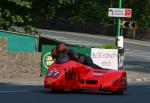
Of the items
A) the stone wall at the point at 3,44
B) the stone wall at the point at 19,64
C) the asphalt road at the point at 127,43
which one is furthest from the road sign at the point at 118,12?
the asphalt road at the point at 127,43

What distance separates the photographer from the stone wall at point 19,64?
90.7 feet

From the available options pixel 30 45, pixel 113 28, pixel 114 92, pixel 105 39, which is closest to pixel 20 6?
pixel 30 45

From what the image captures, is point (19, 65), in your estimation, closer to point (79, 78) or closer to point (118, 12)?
point (118, 12)

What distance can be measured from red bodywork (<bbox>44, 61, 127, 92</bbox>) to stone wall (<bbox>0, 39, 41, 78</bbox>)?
9343 mm

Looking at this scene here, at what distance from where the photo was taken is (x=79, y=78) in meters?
18.5

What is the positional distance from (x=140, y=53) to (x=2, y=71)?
28.3 m

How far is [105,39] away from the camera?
65.9m

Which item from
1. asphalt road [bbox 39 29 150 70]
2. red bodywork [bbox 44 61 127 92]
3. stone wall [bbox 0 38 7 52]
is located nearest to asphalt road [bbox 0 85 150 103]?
red bodywork [bbox 44 61 127 92]

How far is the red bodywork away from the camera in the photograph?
59.9 feet

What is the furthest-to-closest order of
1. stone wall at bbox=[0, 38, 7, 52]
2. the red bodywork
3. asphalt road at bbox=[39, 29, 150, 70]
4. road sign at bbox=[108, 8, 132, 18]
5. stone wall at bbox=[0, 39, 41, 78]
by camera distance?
asphalt road at bbox=[39, 29, 150, 70] < road sign at bbox=[108, 8, 132, 18] < stone wall at bbox=[0, 39, 41, 78] < stone wall at bbox=[0, 38, 7, 52] < the red bodywork

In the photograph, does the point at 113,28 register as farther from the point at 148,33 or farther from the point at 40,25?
A: the point at 40,25

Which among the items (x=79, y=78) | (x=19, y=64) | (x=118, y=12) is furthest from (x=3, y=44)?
(x=79, y=78)

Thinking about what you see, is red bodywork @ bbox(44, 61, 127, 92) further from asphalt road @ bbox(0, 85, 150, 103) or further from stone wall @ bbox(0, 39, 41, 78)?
stone wall @ bbox(0, 39, 41, 78)

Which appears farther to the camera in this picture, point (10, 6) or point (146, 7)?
point (146, 7)
